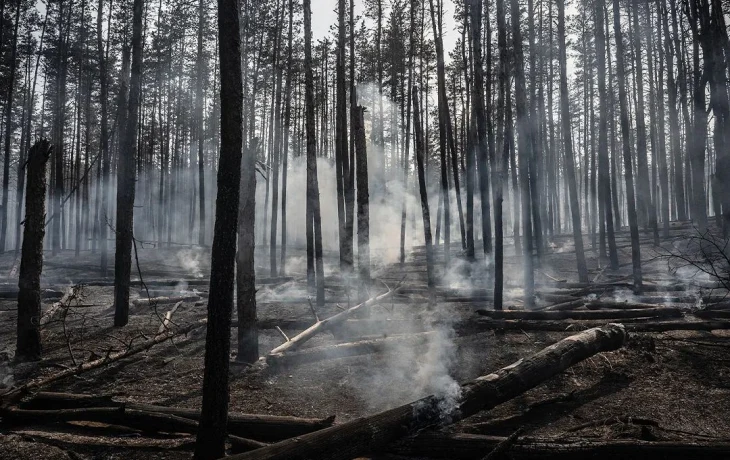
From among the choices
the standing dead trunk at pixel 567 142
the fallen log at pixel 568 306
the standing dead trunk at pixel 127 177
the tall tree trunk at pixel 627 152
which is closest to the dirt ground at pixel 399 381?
the fallen log at pixel 568 306

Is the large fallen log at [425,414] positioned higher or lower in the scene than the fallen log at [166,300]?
lower

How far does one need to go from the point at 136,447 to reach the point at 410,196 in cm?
3830

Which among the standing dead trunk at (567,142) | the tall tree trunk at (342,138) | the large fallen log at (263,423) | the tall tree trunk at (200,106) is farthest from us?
the tall tree trunk at (200,106)

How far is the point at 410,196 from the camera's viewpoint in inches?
1640

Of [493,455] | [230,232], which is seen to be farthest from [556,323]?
[230,232]

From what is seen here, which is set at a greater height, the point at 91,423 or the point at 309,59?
the point at 309,59

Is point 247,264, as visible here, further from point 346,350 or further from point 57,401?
point 57,401

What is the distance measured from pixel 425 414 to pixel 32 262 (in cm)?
758

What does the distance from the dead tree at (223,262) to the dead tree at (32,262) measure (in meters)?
5.88

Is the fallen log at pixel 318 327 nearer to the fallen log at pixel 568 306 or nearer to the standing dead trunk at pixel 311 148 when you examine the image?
the standing dead trunk at pixel 311 148

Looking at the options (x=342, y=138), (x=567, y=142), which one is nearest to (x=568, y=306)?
(x=567, y=142)

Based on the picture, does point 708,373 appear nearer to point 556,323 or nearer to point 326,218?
point 556,323

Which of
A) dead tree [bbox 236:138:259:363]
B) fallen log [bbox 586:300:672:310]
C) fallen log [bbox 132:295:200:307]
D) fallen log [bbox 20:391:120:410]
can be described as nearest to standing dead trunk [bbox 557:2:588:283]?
fallen log [bbox 586:300:672:310]

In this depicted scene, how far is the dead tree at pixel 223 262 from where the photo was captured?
3.73m
